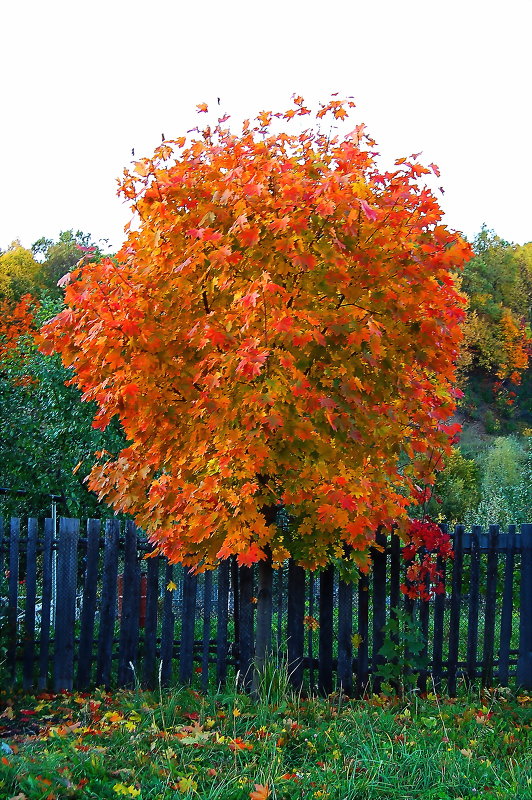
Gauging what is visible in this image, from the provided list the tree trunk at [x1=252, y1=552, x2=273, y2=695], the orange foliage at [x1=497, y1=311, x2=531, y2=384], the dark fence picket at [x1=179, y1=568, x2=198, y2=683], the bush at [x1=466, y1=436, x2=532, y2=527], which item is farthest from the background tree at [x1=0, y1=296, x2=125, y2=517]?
the orange foliage at [x1=497, y1=311, x2=531, y2=384]

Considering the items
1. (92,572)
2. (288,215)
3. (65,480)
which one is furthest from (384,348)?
(65,480)

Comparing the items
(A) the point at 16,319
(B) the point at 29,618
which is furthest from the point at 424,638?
(A) the point at 16,319

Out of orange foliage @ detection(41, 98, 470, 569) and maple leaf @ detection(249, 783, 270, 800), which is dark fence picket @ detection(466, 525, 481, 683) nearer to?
orange foliage @ detection(41, 98, 470, 569)

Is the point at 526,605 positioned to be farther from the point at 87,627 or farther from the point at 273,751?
the point at 87,627

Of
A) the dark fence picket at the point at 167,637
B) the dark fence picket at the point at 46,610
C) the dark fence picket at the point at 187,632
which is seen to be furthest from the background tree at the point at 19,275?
the dark fence picket at the point at 187,632

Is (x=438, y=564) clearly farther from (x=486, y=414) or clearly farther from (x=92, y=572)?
(x=486, y=414)

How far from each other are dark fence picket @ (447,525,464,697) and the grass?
2.67 feet

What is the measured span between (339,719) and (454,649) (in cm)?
229

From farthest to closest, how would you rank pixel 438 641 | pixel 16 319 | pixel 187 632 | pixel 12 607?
1. pixel 16 319
2. pixel 12 607
3. pixel 187 632
4. pixel 438 641

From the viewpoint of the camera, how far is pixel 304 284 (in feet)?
19.4

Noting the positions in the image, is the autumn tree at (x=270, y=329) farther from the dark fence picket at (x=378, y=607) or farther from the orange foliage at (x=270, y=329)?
the dark fence picket at (x=378, y=607)

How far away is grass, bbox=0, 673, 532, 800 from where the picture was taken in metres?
4.45

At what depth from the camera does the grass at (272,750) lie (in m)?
4.45

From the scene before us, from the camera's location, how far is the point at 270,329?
547 cm
